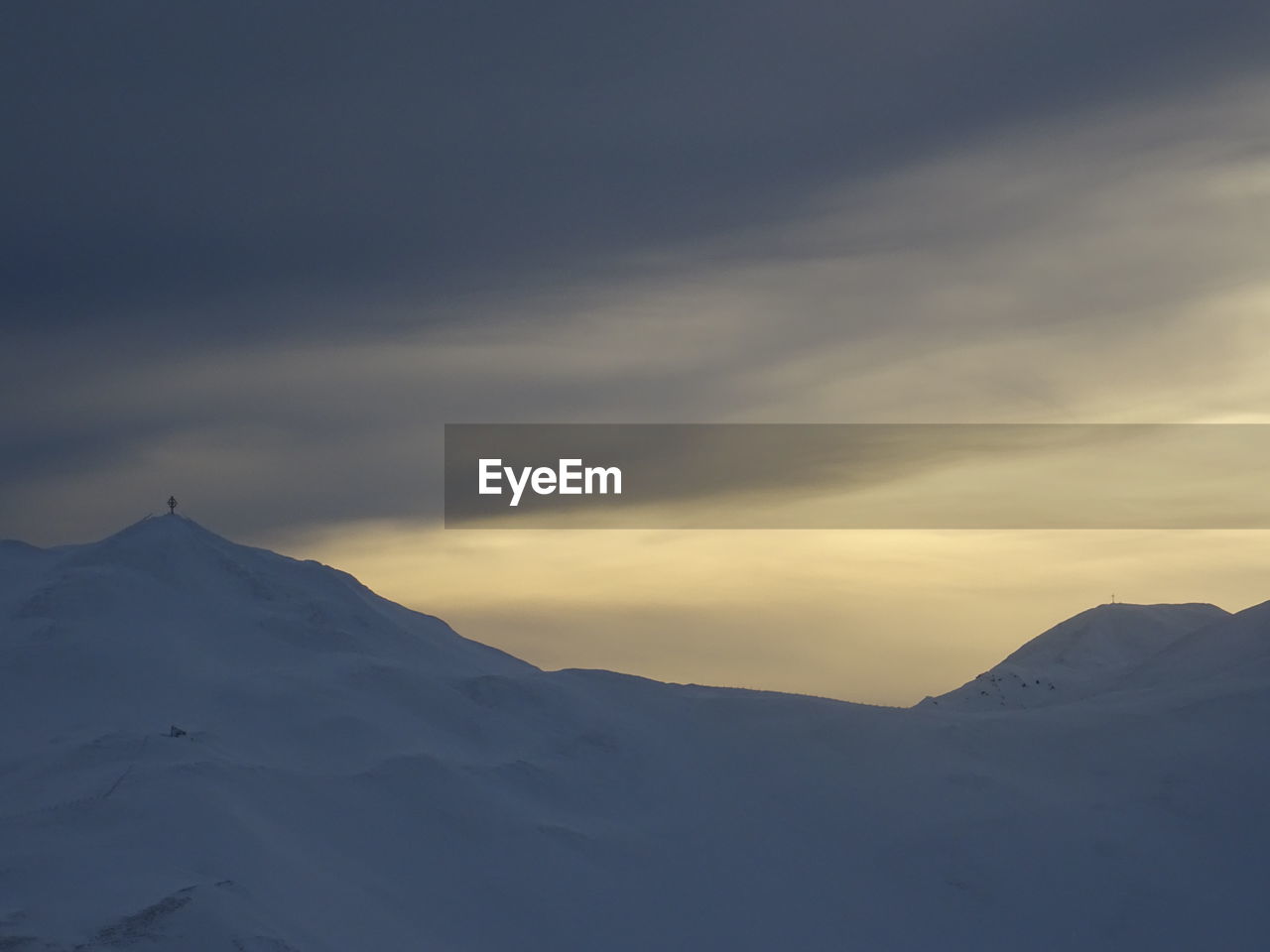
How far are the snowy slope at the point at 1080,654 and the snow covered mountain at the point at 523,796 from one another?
134 ft

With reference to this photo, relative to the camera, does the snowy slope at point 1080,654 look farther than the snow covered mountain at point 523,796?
Yes

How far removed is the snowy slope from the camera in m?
132

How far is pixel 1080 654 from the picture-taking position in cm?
15525

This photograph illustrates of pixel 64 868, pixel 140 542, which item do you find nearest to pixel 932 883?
pixel 64 868

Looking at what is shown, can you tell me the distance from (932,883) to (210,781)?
117 feet

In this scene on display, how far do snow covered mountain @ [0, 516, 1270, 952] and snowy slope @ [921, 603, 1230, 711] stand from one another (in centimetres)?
4078

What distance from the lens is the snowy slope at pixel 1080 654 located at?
434 ft

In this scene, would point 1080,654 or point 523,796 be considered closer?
point 523,796

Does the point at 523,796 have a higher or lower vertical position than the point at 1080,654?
lower

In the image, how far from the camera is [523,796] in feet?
237

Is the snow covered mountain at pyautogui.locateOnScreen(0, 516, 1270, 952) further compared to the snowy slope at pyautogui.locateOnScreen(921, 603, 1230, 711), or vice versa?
the snowy slope at pyautogui.locateOnScreen(921, 603, 1230, 711)

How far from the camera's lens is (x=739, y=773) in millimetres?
78000

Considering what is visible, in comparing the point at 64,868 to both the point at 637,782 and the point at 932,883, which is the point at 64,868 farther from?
the point at 932,883

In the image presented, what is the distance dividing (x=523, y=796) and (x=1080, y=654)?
100448 mm
